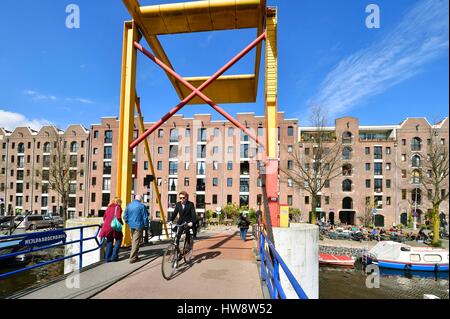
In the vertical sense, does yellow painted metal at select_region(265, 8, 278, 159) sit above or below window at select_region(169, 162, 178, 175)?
above

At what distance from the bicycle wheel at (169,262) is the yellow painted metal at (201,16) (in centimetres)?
683

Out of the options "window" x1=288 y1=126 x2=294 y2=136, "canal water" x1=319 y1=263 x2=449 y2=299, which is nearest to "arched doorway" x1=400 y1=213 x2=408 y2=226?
"window" x1=288 y1=126 x2=294 y2=136

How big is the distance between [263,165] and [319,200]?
122ft

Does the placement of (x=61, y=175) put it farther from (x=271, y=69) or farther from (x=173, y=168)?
(x=271, y=69)

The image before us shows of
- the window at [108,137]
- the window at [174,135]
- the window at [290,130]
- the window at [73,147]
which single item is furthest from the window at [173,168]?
the window at [290,130]

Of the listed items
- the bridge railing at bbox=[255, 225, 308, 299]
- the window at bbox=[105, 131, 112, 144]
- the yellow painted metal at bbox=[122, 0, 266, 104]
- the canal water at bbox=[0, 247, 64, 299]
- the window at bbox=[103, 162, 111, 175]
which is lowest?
the canal water at bbox=[0, 247, 64, 299]

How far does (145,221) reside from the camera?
258 inches

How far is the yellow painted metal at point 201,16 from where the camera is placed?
25.6 feet

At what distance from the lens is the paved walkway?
4422 mm

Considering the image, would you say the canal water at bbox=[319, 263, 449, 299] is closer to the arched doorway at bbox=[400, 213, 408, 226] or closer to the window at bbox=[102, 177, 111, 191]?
the arched doorway at bbox=[400, 213, 408, 226]

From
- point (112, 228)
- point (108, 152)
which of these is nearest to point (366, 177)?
point (112, 228)

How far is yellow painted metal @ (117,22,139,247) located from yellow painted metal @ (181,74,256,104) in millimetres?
2902

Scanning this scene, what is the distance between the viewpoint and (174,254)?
5.79 metres

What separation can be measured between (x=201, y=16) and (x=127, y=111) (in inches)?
149
